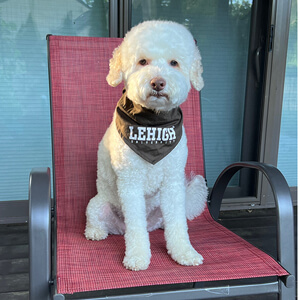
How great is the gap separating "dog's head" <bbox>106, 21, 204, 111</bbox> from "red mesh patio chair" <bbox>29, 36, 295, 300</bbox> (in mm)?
392

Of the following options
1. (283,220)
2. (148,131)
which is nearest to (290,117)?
(283,220)

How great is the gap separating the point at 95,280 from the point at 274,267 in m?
0.55

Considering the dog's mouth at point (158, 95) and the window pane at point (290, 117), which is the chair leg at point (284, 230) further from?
the window pane at point (290, 117)

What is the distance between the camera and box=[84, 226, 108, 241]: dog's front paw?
1241mm

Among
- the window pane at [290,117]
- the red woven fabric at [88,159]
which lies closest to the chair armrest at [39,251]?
the red woven fabric at [88,159]

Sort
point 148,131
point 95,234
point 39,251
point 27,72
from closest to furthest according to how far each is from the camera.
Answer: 1. point 39,251
2. point 148,131
3. point 95,234
4. point 27,72

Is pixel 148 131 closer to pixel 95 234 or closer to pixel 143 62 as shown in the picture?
pixel 143 62

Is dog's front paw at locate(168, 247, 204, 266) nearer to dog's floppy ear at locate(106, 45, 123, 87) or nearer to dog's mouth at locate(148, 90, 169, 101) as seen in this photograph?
dog's mouth at locate(148, 90, 169, 101)

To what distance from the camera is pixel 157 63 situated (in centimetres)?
100

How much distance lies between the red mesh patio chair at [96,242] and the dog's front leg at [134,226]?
0.11ft

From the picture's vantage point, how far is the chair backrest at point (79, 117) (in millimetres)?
1468

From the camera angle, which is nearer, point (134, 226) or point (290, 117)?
point (134, 226)

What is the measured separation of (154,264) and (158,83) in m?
0.56

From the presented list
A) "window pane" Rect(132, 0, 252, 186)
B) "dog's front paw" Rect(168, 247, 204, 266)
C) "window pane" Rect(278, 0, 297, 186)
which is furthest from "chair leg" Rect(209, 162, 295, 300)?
"window pane" Rect(278, 0, 297, 186)
